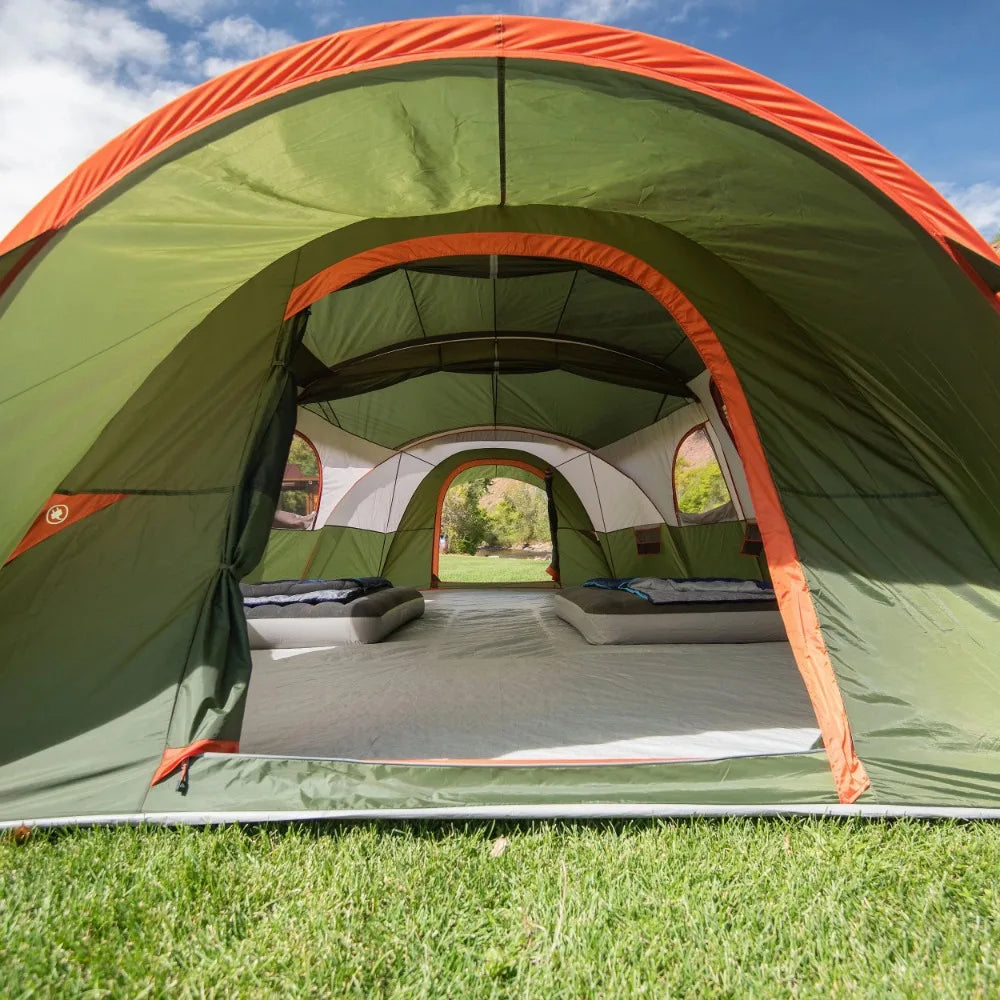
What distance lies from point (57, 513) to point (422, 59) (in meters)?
1.48

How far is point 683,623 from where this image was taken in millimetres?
3445

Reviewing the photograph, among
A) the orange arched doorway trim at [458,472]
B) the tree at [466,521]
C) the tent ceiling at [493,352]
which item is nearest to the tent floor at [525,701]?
the tent ceiling at [493,352]

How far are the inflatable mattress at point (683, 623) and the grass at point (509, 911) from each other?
75.0 inches

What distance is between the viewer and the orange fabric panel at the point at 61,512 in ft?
5.51

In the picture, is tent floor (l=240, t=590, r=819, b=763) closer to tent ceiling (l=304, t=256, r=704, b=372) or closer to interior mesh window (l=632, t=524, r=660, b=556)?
interior mesh window (l=632, t=524, r=660, b=556)

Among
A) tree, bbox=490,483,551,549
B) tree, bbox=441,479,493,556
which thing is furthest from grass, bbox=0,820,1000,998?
tree, bbox=490,483,551,549

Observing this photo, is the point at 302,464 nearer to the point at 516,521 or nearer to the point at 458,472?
the point at 458,472

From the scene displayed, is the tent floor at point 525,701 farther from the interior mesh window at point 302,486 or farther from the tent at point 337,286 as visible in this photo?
the interior mesh window at point 302,486

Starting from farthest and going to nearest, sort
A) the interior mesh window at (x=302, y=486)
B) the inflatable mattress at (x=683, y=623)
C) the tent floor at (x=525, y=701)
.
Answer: the interior mesh window at (x=302, y=486) < the inflatable mattress at (x=683, y=623) < the tent floor at (x=525, y=701)

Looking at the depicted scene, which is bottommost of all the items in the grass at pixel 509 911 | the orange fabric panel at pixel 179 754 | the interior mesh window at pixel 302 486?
the grass at pixel 509 911

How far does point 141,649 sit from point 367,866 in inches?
32.1

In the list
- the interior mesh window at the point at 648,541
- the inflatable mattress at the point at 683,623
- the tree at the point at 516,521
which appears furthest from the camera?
the tree at the point at 516,521

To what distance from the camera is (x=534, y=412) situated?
18.3ft

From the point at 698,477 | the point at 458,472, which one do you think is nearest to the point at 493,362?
the point at 458,472
